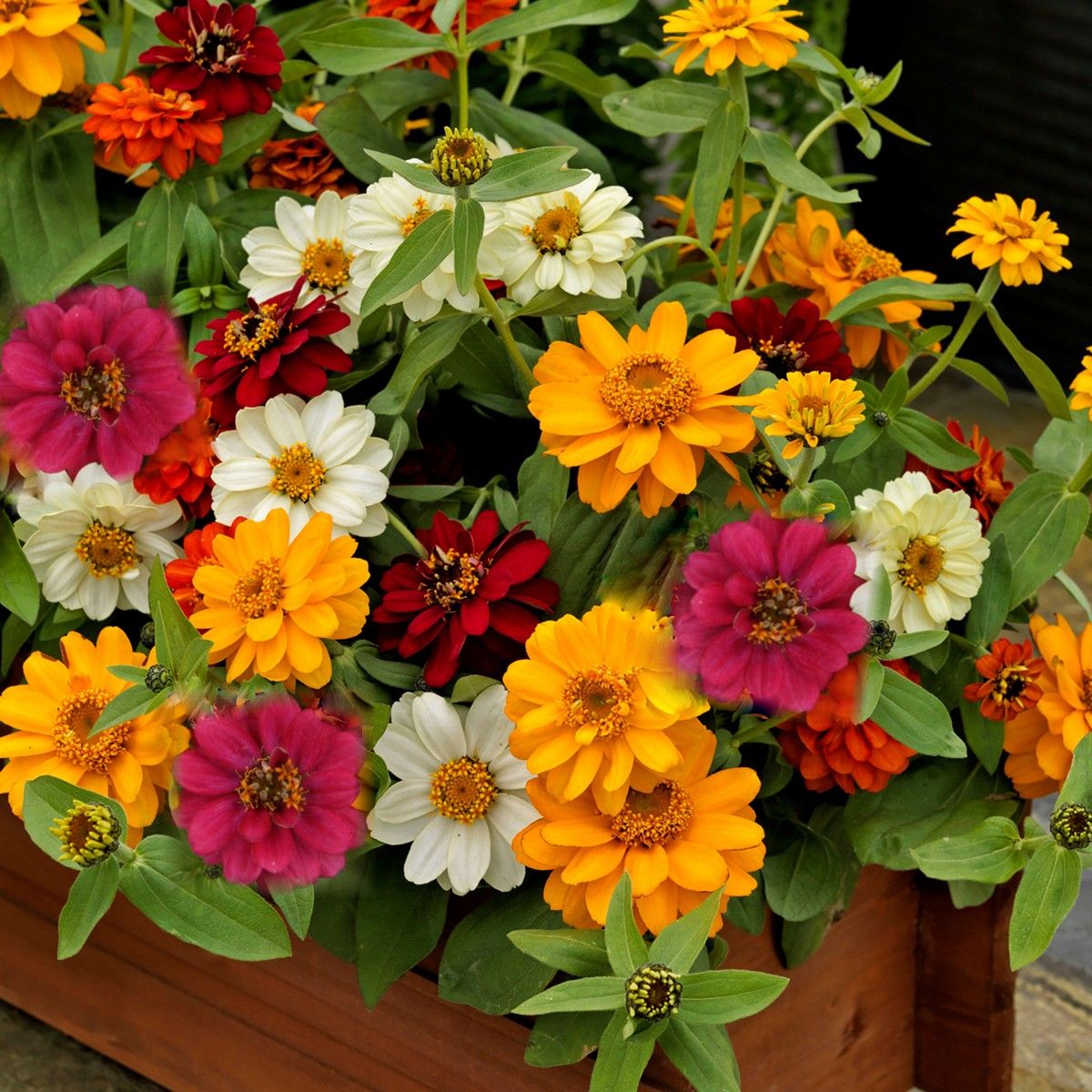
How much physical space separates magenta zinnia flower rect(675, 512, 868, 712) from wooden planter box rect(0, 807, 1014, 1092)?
0.23m

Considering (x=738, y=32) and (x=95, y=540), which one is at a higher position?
(x=738, y=32)

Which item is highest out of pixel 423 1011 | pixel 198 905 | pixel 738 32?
pixel 738 32

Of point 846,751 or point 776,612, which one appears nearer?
point 776,612

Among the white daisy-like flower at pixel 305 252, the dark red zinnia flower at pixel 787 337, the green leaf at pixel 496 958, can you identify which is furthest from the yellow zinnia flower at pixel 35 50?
the green leaf at pixel 496 958

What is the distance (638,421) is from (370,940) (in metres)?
0.24

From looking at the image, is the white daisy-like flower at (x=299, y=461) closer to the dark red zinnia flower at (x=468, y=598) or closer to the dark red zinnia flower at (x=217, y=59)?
the dark red zinnia flower at (x=468, y=598)

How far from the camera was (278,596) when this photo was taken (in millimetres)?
535

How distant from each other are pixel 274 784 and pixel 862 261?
431mm

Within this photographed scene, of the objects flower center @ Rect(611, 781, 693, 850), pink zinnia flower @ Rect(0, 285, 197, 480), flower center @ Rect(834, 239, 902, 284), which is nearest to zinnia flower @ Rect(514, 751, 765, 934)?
flower center @ Rect(611, 781, 693, 850)

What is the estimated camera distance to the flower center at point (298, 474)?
60 centimetres

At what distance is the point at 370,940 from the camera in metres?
0.61

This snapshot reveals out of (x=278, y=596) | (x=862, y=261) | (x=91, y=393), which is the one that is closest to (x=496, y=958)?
(x=278, y=596)

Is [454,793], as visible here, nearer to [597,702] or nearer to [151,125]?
[597,702]

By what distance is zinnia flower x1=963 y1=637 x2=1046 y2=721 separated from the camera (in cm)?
61
